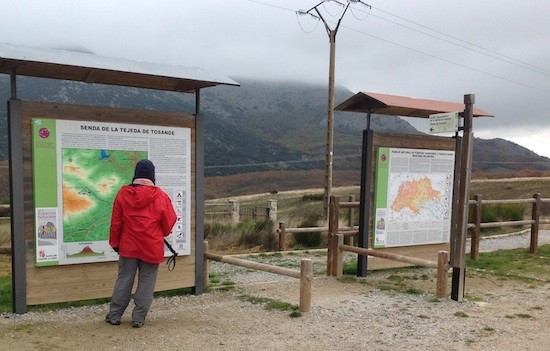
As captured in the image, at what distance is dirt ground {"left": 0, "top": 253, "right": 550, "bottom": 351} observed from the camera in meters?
5.00

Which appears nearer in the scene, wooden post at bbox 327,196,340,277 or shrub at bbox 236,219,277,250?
wooden post at bbox 327,196,340,277

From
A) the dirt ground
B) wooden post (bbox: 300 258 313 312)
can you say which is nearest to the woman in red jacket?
the dirt ground

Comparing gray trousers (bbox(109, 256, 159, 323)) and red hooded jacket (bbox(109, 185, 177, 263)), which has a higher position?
red hooded jacket (bbox(109, 185, 177, 263))

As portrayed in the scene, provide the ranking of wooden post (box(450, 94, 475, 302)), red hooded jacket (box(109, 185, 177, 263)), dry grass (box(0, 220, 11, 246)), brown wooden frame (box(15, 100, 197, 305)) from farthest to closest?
dry grass (box(0, 220, 11, 246)) → wooden post (box(450, 94, 475, 302)) → brown wooden frame (box(15, 100, 197, 305)) → red hooded jacket (box(109, 185, 177, 263))

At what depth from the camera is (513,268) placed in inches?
378

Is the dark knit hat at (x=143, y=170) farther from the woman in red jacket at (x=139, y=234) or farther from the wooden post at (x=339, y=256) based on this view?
the wooden post at (x=339, y=256)

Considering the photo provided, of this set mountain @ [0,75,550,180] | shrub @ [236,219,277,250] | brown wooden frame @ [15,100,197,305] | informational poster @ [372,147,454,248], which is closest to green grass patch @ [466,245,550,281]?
informational poster @ [372,147,454,248]

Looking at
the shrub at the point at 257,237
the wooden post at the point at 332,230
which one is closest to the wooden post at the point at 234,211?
the shrub at the point at 257,237

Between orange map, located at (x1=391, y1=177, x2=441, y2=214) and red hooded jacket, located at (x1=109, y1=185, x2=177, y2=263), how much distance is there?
14.8 ft

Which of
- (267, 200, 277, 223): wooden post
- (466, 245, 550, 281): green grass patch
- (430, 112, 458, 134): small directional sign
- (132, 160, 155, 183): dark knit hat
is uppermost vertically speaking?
(430, 112, 458, 134): small directional sign

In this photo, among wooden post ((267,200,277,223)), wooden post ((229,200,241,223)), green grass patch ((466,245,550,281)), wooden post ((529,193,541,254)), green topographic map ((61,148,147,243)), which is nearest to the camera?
green topographic map ((61,148,147,243))

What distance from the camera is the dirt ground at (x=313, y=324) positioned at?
5000 mm

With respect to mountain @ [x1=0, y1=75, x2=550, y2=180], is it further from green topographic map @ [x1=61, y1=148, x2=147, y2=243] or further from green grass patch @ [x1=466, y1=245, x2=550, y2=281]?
green topographic map @ [x1=61, y1=148, x2=147, y2=243]

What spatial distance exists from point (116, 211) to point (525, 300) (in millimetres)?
5613
